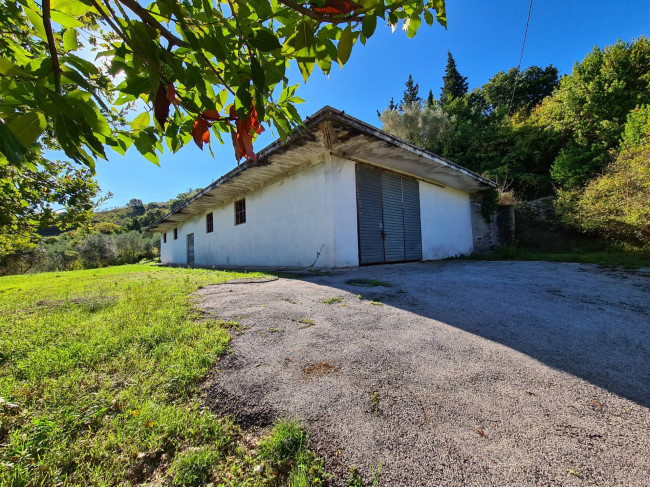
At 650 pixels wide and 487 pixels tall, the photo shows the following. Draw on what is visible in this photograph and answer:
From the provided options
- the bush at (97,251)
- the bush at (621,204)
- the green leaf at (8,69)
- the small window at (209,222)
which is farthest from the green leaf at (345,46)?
the bush at (97,251)

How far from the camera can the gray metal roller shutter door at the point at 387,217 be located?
6.70 metres

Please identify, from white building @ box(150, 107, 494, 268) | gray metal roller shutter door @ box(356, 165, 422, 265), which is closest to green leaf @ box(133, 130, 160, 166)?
white building @ box(150, 107, 494, 268)

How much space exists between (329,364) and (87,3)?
1826 millimetres

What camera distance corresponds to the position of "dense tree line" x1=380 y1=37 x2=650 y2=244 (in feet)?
26.1

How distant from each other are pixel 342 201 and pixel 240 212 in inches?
198

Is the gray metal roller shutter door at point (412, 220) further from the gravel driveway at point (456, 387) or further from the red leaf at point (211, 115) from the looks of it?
the red leaf at point (211, 115)

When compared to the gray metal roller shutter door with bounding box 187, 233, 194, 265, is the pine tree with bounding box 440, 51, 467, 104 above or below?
above

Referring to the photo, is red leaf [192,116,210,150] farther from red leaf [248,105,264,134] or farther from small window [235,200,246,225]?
small window [235,200,246,225]

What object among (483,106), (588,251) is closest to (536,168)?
(588,251)

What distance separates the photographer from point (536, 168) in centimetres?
1683

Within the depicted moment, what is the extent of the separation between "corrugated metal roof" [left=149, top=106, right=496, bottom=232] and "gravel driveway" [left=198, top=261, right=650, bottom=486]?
2.68 metres

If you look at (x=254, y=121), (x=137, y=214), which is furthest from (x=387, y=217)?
(x=137, y=214)

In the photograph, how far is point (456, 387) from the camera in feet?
4.40

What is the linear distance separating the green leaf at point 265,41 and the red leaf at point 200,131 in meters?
0.39
